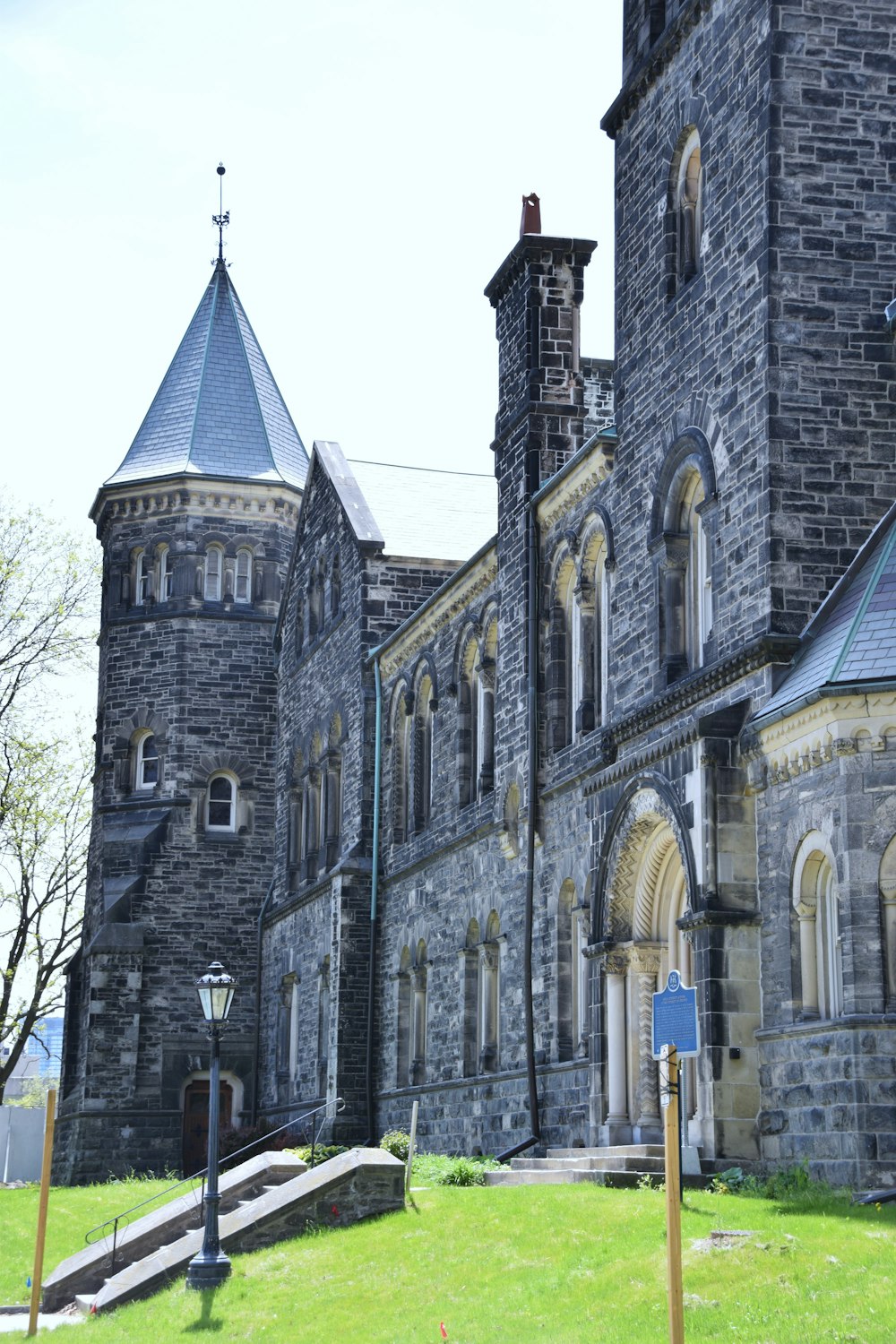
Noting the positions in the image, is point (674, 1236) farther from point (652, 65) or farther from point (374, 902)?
point (374, 902)

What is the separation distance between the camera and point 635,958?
20078 mm

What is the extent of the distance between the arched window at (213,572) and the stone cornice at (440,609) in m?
10.1

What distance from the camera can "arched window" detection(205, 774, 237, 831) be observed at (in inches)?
1667

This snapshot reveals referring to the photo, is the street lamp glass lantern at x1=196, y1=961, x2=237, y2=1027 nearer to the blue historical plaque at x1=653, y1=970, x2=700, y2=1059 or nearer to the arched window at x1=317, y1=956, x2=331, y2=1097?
the blue historical plaque at x1=653, y1=970, x2=700, y2=1059

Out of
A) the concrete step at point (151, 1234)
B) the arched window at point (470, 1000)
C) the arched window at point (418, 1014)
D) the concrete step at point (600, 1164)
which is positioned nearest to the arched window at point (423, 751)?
the arched window at point (418, 1014)

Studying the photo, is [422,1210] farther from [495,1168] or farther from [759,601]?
[759,601]

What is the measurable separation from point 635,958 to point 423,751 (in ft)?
40.7

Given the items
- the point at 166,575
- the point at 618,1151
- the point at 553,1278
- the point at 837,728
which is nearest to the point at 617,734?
the point at 618,1151

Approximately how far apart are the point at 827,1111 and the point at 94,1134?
26498mm

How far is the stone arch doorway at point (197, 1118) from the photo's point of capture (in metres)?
39.7

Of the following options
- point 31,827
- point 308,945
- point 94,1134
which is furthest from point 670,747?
point 31,827

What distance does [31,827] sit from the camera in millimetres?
46750

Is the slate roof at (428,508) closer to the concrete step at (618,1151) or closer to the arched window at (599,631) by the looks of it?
the arched window at (599,631)

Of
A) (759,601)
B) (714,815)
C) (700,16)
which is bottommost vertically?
(714,815)
